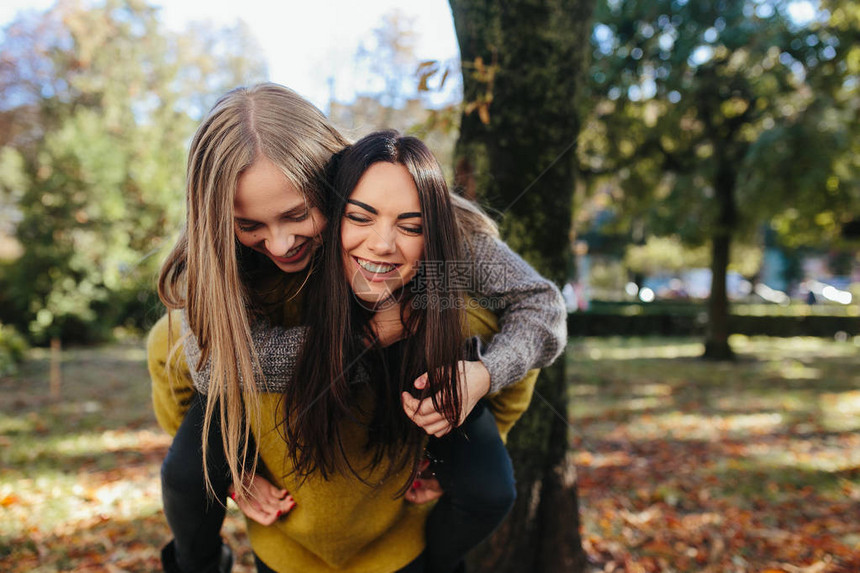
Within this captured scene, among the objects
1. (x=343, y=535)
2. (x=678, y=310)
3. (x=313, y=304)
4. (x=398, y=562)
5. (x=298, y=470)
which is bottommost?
(x=678, y=310)

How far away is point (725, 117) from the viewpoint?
10.5 m

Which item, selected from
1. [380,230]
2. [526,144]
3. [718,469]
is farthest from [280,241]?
[718,469]

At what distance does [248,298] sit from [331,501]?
0.65 metres

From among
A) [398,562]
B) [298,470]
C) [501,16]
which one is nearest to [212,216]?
[298,470]

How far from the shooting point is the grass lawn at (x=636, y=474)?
10.6 feet

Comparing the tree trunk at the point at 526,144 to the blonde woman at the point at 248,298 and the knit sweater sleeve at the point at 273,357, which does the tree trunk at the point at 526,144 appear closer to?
the blonde woman at the point at 248,298

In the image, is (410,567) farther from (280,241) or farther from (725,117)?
(725,117)

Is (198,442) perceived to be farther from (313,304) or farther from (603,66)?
(603,66)

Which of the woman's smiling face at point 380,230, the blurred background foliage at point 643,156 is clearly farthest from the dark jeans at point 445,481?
the blurred background foliage at point 643,156

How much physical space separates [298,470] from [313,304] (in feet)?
1.59

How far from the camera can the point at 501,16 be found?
2.46 metres

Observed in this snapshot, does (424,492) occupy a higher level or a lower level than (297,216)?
lower

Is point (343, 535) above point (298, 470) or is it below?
below

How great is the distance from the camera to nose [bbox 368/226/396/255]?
60.4 inches
